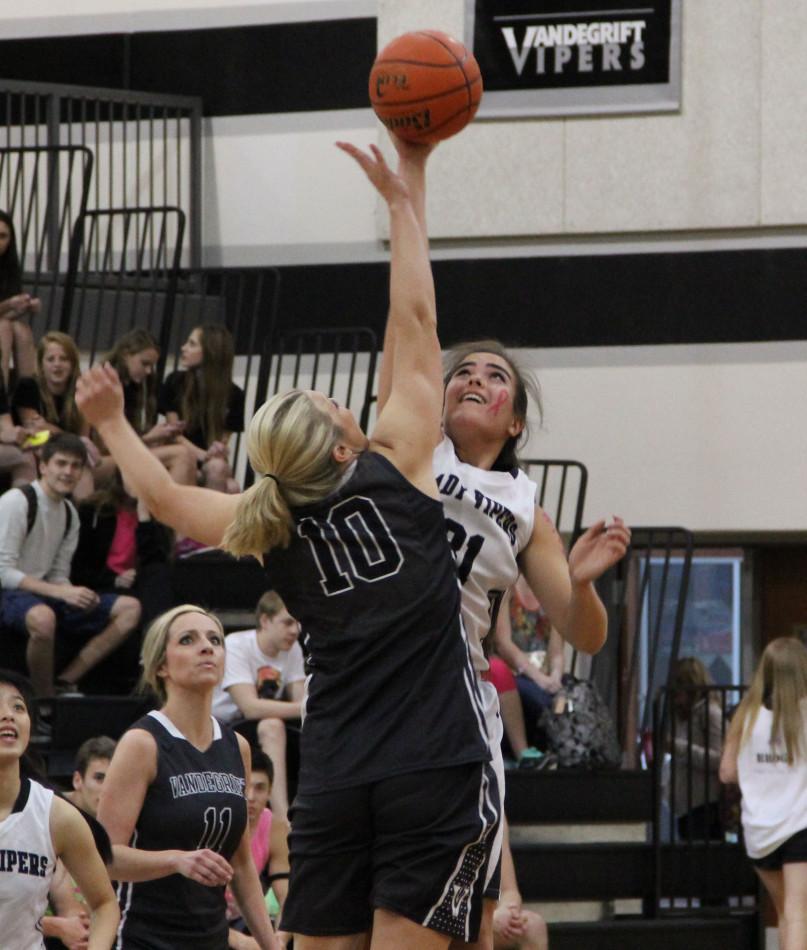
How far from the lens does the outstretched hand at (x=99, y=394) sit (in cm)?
373

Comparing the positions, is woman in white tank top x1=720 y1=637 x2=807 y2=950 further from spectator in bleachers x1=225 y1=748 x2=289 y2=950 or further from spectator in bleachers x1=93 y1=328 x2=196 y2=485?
spectator in bleachers x1=93 y1=328 x2=196 y2=485

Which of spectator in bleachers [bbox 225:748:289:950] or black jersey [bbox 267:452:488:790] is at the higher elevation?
black jersey [bbox 267:452:488:790]

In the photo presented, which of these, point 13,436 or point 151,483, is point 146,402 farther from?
point 151,483

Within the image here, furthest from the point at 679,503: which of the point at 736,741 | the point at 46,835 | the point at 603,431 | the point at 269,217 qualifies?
A: the point at 46,835

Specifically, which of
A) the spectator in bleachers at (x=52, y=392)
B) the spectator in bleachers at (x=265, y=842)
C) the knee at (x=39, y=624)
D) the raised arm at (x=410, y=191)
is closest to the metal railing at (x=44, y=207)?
the spectator in bleachers at (x=52, y=392)

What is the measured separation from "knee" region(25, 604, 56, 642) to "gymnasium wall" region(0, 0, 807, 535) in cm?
359

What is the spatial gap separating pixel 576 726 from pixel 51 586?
8.59ft

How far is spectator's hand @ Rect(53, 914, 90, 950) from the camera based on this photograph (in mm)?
4891

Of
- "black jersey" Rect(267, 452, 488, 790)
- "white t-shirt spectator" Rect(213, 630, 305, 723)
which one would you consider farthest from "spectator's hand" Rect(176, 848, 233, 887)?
"white t-shirt spectator" Rect(213, 630, 305, 723)

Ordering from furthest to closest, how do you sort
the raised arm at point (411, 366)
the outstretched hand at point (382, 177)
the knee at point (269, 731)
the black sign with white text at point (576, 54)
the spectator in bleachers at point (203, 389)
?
the black sign with white text at point (576, 54) < the spectator in bleachers at point (203, 389) < the knee at point (269, 731) < the outstretched hand at point (382, 177) < the raised arm at point (411, 366)

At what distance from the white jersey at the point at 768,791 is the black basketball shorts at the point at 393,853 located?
4834 millimetres

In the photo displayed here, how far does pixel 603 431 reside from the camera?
1084cm

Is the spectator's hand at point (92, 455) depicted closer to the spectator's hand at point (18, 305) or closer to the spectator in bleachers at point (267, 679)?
the spectator's hand at point (18, 305)

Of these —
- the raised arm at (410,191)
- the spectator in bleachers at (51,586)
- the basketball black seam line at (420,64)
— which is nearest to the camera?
the raised arm at (410,191)
